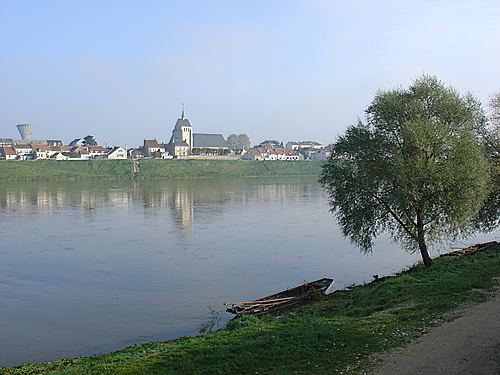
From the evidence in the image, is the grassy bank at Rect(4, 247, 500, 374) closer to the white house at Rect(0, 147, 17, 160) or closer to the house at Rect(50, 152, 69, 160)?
the house at Rect(50, 152, 69, 160)

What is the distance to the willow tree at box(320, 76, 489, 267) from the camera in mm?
19625

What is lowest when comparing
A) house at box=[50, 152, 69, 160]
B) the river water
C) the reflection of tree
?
the river water

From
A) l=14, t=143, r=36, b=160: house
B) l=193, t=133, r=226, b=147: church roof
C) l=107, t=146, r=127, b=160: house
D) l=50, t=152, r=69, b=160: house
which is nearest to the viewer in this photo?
l=50, t=152, r=69, b=160: house

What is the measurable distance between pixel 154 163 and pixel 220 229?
3089 inches

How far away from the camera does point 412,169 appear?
769 inches

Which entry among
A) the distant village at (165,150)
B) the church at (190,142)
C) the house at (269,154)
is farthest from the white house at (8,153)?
the house at (269,154)

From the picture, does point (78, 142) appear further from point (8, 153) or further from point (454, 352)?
point (454, 352)

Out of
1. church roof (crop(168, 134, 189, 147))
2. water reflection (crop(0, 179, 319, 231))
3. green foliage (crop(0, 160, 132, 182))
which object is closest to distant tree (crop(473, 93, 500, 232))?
water reflection (crop(0, 179, 319, 231))

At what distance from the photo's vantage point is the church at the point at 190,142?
141750 mm

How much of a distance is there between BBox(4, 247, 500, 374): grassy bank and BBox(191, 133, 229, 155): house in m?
128

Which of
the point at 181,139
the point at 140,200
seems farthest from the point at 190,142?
the point at 140,200

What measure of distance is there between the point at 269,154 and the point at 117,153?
4698 centimetres

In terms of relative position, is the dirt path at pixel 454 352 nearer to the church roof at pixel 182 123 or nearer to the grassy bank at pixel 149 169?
the grassy bank at pixel 149 169

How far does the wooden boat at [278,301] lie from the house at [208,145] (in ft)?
402
